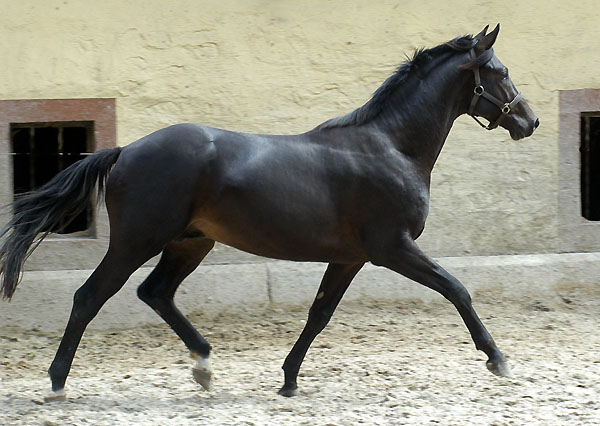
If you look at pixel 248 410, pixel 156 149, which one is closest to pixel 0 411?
pixel 248 410

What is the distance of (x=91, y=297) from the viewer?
14.9 ft

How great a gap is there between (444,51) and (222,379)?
90.7 inches

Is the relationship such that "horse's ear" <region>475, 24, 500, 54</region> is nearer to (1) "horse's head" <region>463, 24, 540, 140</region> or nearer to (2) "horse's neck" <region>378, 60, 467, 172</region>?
(1) "horse's head" <region>463, 24, 540, 140</region>

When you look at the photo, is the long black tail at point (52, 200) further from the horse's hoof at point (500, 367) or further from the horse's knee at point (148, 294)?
the horse's hoof at point (500, 367)

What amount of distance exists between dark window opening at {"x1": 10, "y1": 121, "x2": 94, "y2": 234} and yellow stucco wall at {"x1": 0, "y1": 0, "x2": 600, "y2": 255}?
0.64 meters

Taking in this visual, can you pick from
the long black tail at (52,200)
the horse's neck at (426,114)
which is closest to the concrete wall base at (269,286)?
the long black tail at (52,200)

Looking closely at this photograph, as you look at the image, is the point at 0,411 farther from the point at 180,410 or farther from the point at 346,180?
the point at 346,180

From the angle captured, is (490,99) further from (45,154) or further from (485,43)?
(45,154)

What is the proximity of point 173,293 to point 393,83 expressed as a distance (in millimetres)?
1718

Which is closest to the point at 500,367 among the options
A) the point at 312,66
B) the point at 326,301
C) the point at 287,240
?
the point at 326,301

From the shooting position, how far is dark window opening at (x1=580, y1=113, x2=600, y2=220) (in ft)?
24.9

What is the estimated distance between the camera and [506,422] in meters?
4.08

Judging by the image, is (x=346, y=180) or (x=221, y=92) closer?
(x=346, y=180)

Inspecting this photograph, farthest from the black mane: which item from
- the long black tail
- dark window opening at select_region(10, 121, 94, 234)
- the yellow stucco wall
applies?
dark window opening at select_region(10, 121, 94, 234)
